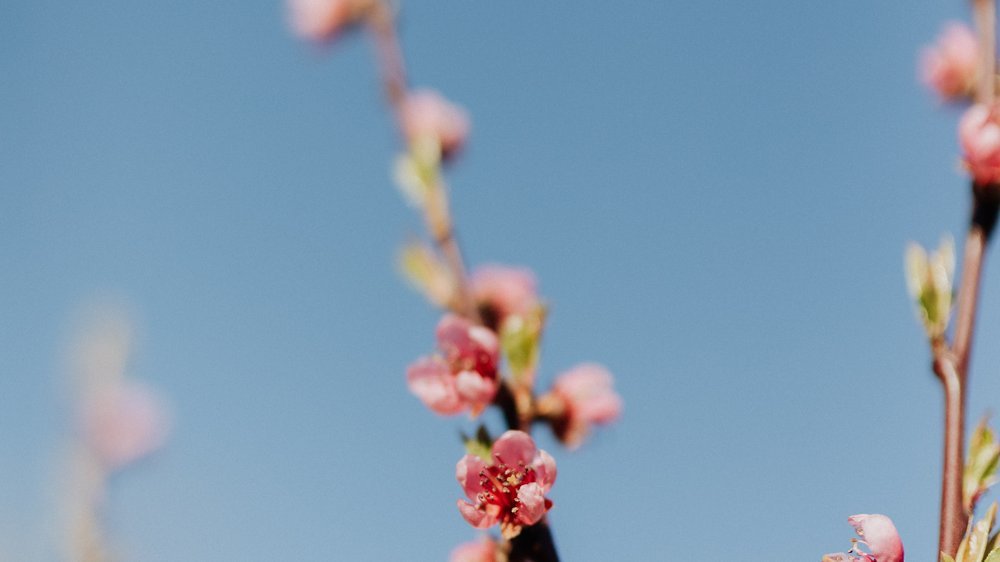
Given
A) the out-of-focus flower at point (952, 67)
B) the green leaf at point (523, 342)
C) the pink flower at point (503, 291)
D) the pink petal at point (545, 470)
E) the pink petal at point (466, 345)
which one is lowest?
the pink petal at point (545, 470)

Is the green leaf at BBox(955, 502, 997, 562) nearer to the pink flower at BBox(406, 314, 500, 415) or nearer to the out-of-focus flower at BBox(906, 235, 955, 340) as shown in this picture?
the out-of-focus flower at BBox(906, 235, 955, 340)

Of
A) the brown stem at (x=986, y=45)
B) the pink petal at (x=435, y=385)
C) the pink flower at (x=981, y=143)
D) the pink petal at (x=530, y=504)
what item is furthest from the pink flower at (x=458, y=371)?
the brown stem at (x=986, y=45)

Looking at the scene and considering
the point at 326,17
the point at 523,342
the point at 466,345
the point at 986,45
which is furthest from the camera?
the point at 326,17

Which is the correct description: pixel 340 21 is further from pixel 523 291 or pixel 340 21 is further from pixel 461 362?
pixel 461 362

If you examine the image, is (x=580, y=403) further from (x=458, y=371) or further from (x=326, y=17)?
(x=326, y=17)

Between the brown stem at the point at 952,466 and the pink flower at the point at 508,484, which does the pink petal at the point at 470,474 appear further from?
the brown stem at the point at 952,466

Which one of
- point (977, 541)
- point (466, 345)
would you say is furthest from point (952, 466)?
point (466, 345)
